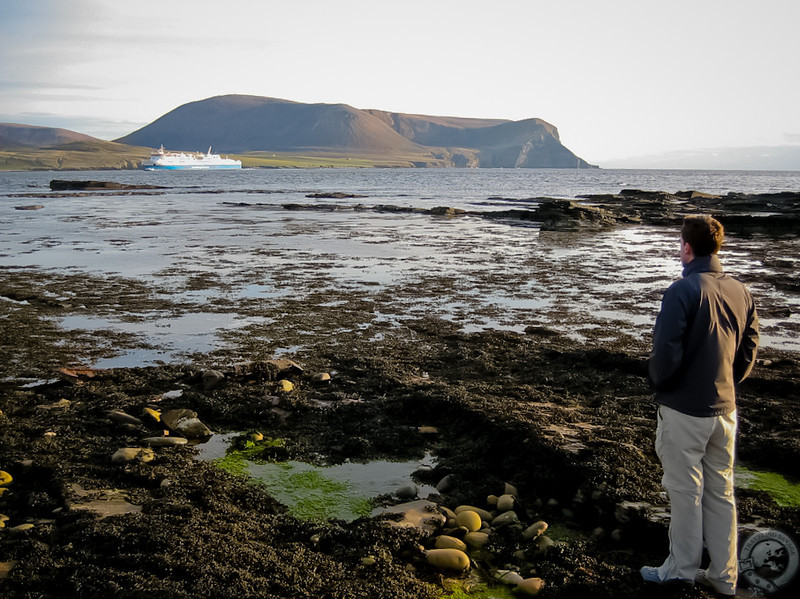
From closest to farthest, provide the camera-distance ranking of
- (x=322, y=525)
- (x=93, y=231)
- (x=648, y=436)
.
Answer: (x=322, y=525), (x=648, y=436), (x=93, y=231)

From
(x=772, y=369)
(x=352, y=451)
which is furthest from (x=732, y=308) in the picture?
(x=772, y=369)

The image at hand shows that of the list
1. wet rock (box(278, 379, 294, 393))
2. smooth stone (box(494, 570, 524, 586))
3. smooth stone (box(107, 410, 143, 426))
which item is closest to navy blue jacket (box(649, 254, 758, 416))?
smooth stone (box(494, 570, 524, 586))

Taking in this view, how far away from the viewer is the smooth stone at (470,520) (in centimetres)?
558

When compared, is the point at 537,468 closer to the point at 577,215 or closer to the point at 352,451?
the point at 352,451

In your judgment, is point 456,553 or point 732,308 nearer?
point 732,308

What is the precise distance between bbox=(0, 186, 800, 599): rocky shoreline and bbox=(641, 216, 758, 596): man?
50 centimetres

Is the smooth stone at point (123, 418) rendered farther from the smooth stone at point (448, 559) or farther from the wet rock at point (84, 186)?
the wet rock at point (84, 186)

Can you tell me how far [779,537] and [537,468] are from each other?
2274mm

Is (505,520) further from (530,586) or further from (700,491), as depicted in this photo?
(700,491)

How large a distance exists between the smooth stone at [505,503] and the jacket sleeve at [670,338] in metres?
2.11

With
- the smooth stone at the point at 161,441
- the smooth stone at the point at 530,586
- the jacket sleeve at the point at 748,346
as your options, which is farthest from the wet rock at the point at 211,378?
the jacket sleeve at the point at 748,346

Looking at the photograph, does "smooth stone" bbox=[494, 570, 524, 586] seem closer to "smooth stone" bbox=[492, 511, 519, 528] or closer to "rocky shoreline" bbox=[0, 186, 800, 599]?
"rocky shoreline" bbox=[0, 186, 800, 599]

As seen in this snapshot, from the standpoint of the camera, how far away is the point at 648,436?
284 inches

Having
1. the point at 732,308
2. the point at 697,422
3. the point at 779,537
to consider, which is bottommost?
the point at 779,537
